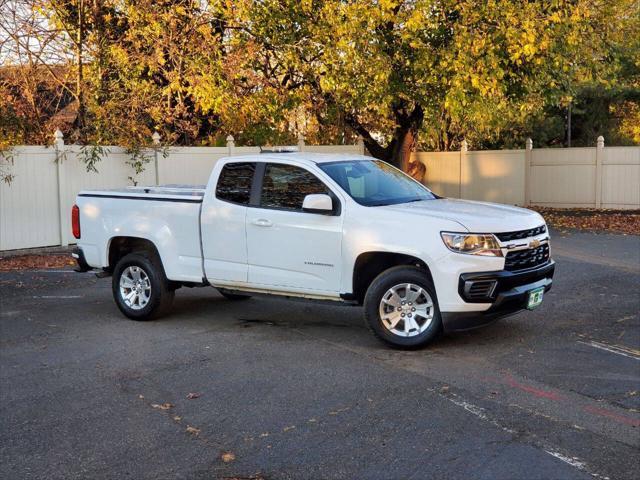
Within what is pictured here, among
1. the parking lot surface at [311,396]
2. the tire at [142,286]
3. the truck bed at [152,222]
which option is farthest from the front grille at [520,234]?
the tire at [142,286]

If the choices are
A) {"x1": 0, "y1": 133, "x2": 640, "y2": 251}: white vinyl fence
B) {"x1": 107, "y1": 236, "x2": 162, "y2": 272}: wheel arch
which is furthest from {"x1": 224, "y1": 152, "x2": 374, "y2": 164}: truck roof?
{"x1": 0, "y1": 133, "x2": 640, "y2": 251}: white vinyl fence

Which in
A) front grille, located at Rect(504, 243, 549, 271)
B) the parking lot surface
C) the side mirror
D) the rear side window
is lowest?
the parking lot surface

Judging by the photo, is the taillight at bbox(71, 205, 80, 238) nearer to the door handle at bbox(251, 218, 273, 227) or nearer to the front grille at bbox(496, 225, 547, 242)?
the door handle at bbox(251, 218, 273, 227)

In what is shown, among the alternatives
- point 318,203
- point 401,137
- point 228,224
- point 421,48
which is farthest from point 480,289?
point 401,137

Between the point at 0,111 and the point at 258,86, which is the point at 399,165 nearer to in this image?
the point at 258,86

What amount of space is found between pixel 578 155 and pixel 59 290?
18336mm

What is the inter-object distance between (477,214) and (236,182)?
2.76 metres

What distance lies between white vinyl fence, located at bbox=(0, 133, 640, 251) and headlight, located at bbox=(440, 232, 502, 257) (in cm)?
1087

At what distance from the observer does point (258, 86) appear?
803 inches

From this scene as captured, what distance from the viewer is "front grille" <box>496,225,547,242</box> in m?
7.24

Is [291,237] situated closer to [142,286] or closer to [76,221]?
[142,286]

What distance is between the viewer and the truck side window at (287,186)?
8188 mm

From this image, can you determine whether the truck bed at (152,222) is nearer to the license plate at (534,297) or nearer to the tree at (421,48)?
the license plate at (534,297)

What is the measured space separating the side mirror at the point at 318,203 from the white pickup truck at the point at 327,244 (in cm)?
1
